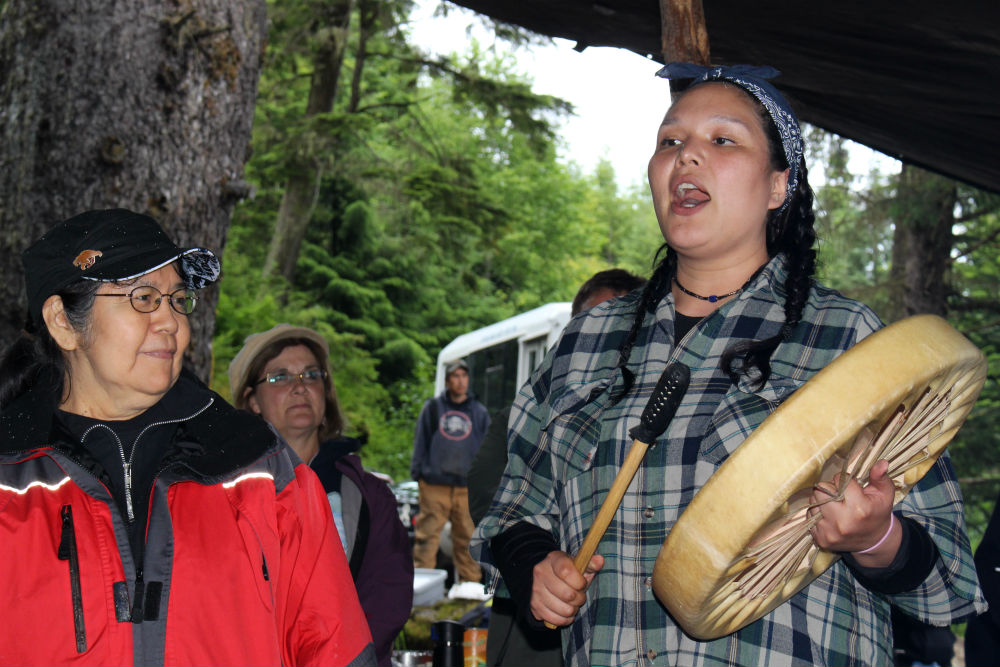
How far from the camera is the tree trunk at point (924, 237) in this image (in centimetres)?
1144

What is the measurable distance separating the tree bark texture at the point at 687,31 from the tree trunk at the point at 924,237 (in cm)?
958

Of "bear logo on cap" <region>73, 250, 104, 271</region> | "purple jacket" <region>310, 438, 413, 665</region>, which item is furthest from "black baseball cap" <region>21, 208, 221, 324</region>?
"purple jacket" <region>310, 438, 413, 665</region>

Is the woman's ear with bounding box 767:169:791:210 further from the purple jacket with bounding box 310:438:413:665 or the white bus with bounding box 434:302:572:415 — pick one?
the white bus with bounding box 434:302:572:415

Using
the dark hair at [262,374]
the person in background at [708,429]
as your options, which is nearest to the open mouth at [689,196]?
the person in background at [708,429]

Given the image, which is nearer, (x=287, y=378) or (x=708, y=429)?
(x=708, y=429)

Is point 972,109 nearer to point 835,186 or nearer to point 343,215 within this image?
point 835,186

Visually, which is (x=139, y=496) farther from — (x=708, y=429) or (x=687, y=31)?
(x=687, y=31)

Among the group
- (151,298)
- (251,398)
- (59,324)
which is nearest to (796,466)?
(151,298)

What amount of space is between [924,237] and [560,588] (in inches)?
445

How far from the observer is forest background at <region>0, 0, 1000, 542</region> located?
3.74 metres

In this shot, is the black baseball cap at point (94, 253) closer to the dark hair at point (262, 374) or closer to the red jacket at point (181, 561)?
the red jacket at point (181, 561)

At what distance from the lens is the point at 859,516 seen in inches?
64.7

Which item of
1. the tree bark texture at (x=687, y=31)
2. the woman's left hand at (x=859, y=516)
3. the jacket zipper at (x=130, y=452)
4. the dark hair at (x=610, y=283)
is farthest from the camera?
the dark hair at (x=610, y=283)

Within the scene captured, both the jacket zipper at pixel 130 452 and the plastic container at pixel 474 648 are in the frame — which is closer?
the jacket zipper at pixel 130 452
